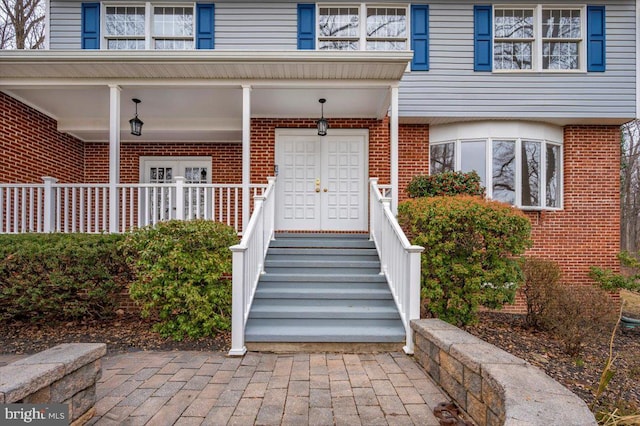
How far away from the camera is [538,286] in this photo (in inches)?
199

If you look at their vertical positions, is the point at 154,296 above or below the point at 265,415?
above

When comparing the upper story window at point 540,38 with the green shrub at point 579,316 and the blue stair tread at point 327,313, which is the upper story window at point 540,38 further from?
the blue stair tread at point 327,313

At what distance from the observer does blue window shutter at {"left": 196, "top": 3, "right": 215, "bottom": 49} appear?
7086 mm

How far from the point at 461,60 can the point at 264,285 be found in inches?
234

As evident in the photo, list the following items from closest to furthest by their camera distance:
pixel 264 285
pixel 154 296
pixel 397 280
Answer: pixel 154 296
pixel 397 280
pixel 264 285

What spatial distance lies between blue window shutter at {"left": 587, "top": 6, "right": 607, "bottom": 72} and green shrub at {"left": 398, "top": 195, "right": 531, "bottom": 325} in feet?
15.9

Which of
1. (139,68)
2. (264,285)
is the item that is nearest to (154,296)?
(264,285)

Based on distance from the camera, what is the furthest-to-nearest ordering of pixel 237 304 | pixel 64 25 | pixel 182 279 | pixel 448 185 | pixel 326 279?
pixel 64 25
pixel 448 185
pixel 326 279
pixel 182 279
pixel 237 304

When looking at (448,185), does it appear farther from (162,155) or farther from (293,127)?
(162,155)

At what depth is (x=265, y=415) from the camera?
250cm

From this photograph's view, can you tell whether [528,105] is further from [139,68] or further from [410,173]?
[139,68]

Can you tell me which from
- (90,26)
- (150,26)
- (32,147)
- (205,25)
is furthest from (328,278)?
(90,26)

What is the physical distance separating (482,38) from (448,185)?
3432 mm

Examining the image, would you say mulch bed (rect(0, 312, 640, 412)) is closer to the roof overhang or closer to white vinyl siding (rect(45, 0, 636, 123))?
the roof overhang
